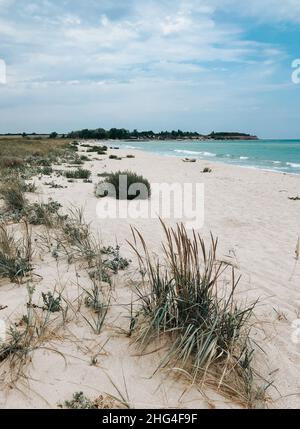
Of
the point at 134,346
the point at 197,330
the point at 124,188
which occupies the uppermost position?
the point at 124,188

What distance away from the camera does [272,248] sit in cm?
552

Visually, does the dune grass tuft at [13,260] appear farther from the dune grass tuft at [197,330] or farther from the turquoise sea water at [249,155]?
the turquoise sea water at [249,155]

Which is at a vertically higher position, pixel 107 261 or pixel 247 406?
pixel 107 261

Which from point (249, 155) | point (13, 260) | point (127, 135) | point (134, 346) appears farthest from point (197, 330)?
point (127, 135)

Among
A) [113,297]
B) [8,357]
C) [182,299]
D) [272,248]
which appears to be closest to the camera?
[8,357]

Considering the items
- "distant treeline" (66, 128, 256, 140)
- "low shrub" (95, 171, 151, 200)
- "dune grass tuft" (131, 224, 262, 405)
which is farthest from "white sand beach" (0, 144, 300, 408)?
"distant treeline" (66, 128, 256, 140)

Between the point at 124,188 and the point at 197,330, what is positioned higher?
the point at 124,188

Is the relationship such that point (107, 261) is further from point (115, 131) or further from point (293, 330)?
point (115, 131)

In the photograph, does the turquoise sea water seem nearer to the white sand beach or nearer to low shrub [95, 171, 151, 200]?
low shrub [95, 171, 151, 200]

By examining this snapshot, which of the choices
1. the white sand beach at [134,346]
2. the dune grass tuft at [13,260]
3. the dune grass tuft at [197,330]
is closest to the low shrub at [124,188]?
the white sand beach at [134,346]

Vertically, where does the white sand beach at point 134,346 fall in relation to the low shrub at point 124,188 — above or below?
below

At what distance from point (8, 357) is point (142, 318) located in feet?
3.41

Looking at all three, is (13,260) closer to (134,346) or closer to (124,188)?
(134,346)
